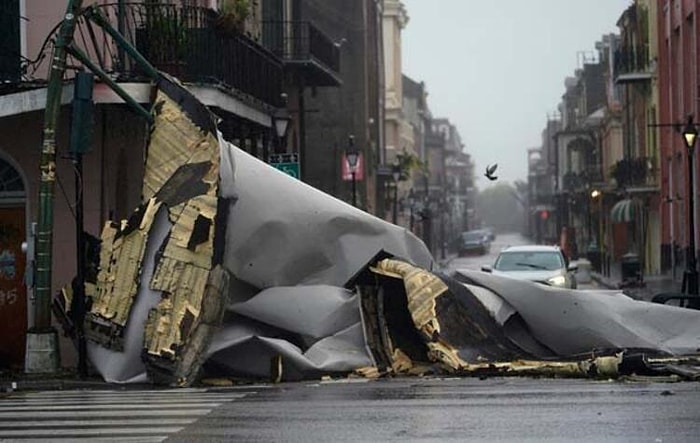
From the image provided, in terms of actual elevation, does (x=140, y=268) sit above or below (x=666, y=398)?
above

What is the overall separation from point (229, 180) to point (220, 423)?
5860 millimetres

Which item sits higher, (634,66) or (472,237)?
(634,66)

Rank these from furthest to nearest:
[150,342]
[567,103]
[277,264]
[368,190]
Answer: [567,103] → [368,190] → [277,264] → [150,342]

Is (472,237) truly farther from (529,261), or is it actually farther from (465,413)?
(465,413)

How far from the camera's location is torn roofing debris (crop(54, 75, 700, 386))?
682 inches

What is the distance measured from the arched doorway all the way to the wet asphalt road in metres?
7.47

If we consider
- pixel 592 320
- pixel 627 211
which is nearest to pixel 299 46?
pixel 592 320

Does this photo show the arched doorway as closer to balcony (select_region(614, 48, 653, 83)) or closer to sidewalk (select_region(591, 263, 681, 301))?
sidewalk (select_region(591, 263, 681, 301))

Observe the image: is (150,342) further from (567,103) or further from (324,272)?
(567,103)

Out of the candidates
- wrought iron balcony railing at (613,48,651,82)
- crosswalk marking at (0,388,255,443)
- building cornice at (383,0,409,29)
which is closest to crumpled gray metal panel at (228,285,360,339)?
crosswalk marking at (0,388,255,443)

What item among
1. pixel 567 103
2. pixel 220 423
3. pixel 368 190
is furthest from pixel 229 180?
pixel 567 103

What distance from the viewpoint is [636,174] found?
5984 centimetres

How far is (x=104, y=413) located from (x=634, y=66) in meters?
48.6

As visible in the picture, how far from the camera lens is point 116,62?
22328 mm
